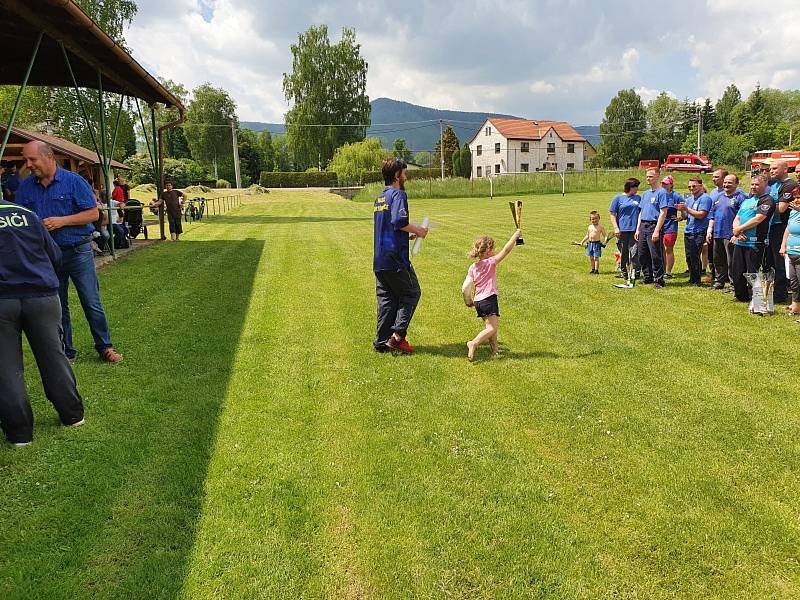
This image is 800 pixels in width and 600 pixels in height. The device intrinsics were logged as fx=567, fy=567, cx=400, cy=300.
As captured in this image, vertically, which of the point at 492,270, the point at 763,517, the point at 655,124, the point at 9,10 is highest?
the point at 655,124

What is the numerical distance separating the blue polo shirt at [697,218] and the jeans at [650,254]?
535 millimetres

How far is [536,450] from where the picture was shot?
3965 mm

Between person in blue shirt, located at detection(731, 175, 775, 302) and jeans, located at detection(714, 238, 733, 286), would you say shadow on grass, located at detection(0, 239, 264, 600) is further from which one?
jeans, located at detection(714, 238, 733, 286)

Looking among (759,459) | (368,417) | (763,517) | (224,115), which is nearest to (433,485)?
(368,417)

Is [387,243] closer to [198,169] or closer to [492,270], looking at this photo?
[492,270]

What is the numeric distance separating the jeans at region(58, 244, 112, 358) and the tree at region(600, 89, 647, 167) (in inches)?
3386

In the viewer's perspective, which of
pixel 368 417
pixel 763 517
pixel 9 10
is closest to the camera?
pixel 763 517

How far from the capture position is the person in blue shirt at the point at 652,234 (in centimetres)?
914

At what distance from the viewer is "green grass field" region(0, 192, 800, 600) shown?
2768 millimetres

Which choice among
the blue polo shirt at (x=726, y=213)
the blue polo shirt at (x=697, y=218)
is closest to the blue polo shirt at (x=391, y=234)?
the blue polo shirt at (x=726, y=213)

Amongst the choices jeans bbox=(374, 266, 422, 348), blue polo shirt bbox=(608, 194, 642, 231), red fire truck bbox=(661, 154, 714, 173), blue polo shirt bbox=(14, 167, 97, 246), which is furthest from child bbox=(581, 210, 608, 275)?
red fire truck bbox=(661, 154, 714, 173)

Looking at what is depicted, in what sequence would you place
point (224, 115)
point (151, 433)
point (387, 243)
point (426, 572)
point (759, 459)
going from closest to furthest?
point (426, 572)
point (759, 459)
point (151, 433)
point (387, 243)
point (224, 115)

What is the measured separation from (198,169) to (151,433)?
6570 centimetres

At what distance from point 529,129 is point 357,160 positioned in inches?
1149
